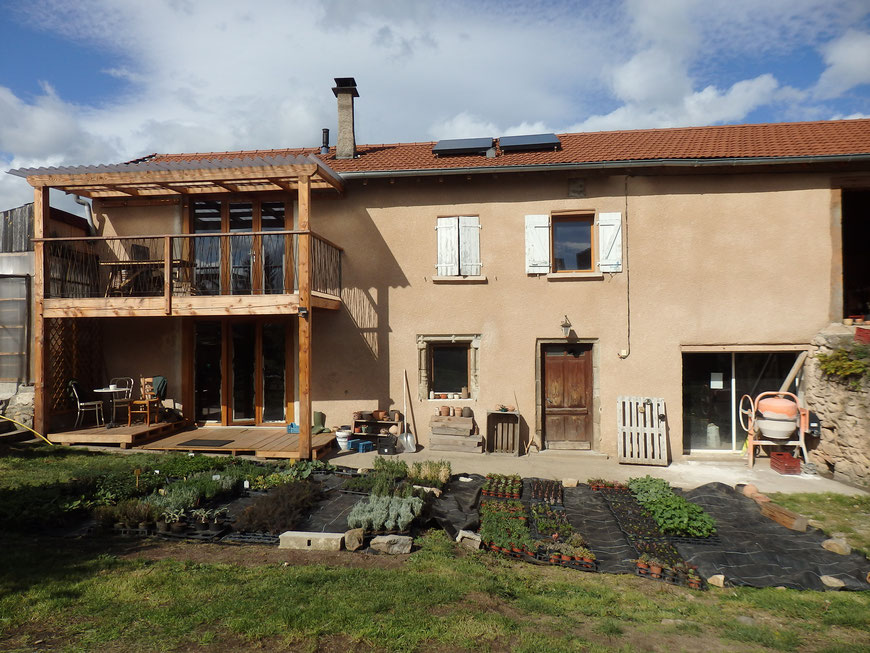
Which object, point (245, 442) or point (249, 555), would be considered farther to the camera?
point (245, 442)

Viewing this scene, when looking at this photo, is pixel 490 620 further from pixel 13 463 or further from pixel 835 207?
pixel 835 207

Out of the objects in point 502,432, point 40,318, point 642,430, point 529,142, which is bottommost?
point 502,432

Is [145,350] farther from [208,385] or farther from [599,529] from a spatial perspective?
[599,529]

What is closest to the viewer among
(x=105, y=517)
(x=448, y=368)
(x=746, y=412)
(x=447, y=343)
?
(x=105, y=517)

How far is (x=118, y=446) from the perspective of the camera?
939 centimetres

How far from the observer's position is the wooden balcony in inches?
380

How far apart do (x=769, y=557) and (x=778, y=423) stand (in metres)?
4.45

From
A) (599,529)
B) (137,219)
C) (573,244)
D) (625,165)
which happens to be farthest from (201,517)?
(625,165)

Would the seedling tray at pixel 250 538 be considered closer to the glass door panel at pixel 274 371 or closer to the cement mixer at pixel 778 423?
the glass door panel at pixel 274 371

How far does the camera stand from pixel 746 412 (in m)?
9.30

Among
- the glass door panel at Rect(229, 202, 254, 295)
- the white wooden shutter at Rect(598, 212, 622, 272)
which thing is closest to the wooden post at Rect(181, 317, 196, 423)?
the glass door panel at Rect(229, 202, 254, 295)

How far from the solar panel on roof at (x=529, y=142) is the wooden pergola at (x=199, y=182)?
3913mm

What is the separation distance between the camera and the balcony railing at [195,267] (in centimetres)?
1033

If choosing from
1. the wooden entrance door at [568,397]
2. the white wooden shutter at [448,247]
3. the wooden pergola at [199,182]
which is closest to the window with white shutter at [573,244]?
the white wooden shutter at [448,247]
